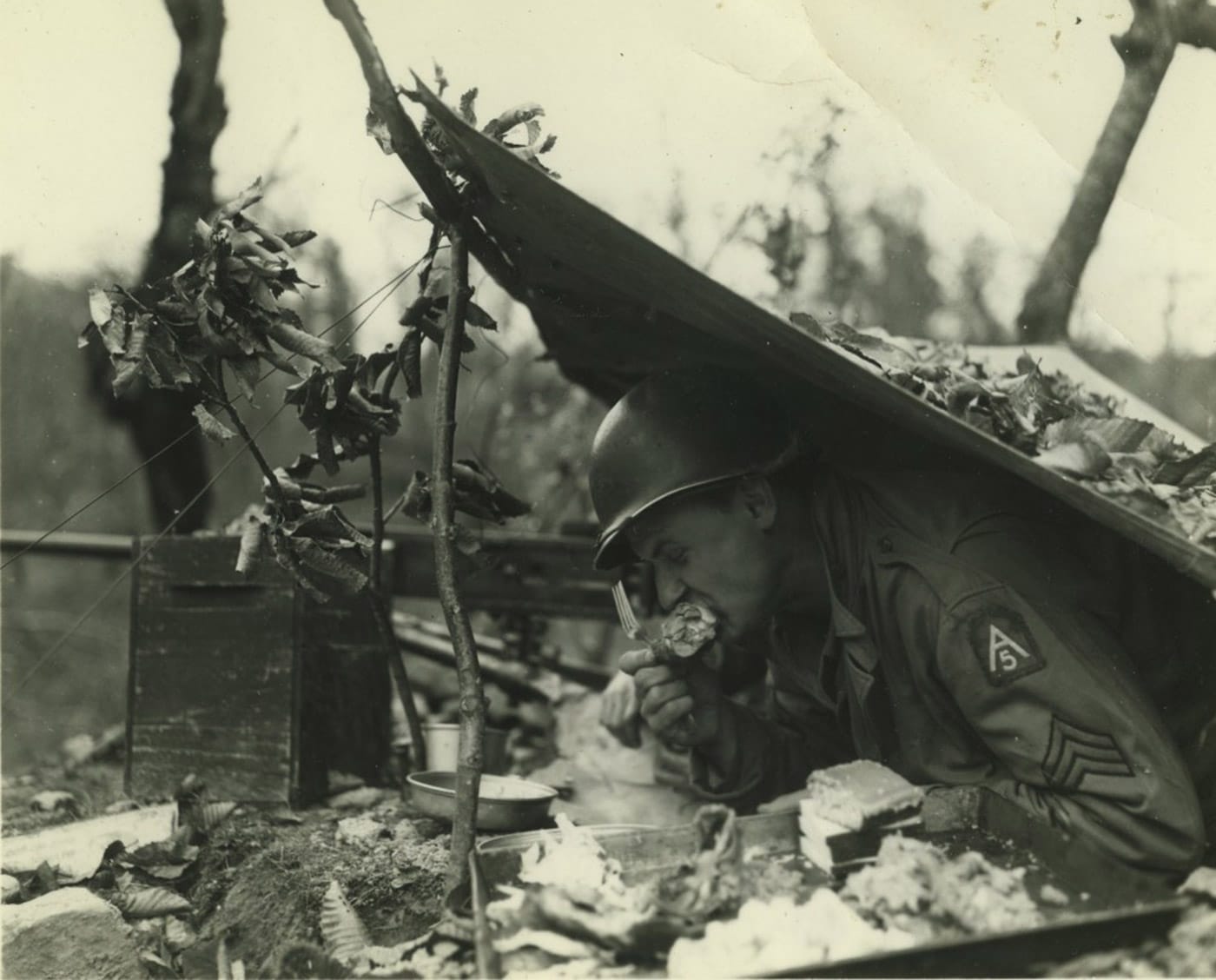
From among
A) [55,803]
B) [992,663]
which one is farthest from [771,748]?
[55,803]

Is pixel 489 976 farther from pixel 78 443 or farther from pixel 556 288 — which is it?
pixel 78 443

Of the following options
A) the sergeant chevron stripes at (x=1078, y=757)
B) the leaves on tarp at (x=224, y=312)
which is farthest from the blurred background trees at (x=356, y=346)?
the sergeant chevron stripes at (x=1078, y=757)

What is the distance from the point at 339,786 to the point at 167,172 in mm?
3444

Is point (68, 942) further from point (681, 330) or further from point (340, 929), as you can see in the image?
point (681, 330)

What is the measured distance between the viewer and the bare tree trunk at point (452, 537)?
259 centimetres

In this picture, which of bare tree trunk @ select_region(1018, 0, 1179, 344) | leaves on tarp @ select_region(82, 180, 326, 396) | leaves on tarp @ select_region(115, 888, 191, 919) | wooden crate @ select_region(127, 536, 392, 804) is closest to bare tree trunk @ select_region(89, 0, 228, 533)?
wooden crate @ select_region(127, 536, 392, 804)

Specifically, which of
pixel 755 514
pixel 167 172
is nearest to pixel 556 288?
pixel 755 514

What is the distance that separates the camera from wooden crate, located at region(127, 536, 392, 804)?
371cm

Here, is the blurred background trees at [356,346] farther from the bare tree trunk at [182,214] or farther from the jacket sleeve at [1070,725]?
the jacket sleeve at [1070,725]

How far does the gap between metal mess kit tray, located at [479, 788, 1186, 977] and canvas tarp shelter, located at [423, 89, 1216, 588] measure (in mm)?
638

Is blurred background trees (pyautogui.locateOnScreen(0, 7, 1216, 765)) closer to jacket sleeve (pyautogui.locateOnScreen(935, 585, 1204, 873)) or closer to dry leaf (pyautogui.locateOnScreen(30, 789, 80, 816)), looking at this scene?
dry leaf (pyautogui.locateOnScreen(30, 789, 80, 816))

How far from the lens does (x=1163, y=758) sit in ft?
7.46

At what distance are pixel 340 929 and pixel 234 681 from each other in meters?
1.37

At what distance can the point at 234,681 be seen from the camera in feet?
12.4
